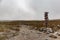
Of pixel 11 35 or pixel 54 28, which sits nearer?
pixel 11 35

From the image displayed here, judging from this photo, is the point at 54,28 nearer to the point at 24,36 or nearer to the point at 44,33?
the point at 44,33

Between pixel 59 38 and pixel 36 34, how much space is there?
4.75 m

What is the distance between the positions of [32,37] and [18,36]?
262 centimetres

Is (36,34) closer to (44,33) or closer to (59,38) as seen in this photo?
(44,33)

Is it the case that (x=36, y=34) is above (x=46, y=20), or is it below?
below

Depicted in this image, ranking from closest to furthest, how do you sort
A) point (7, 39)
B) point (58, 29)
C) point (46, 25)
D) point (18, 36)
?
point (7, 39) < point (18, 36) < point (58, 29) < point (46, 25)

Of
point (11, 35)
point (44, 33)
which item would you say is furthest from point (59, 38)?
point (11, 35)

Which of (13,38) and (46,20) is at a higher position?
(46,20)

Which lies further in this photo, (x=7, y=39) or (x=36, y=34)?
(x=36, y=34)

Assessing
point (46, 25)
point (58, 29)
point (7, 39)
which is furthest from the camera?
point (46, 25)

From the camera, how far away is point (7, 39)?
27094mm

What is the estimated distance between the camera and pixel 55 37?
2788 cm

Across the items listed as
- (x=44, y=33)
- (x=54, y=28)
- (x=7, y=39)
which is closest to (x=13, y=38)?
(x=7, y=39)

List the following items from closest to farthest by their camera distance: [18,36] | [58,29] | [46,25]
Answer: [18,36]
[58,29]
[46,25]
